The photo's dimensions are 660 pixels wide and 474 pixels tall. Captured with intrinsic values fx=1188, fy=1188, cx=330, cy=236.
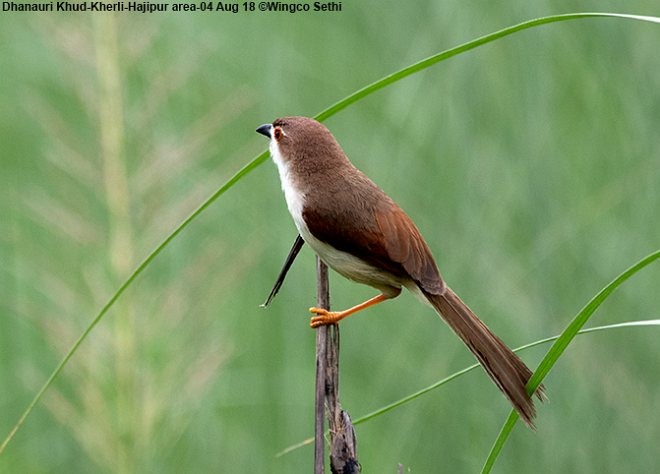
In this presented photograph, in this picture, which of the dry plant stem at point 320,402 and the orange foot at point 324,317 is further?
the orange foot at point 324,317

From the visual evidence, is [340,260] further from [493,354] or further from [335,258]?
[493,354]

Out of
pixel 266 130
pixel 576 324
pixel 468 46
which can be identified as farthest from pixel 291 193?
pixel 576 324

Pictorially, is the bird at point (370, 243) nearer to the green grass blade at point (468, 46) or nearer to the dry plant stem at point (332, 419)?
the dry plant stem at point (332, 419)

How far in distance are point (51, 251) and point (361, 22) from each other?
1.58 meters

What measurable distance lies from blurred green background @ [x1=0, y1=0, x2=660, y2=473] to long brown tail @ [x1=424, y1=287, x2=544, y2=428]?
1101 mm

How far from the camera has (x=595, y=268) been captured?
148 inches

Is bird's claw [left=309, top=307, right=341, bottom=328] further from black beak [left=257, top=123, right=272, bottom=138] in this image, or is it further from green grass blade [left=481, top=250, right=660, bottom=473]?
black beak [left=257, top=123, right=272, bottom=138]

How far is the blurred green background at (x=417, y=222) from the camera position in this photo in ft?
12.2

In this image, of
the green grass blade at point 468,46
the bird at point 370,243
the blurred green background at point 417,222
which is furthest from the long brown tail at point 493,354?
the blurred green background at point 417,222

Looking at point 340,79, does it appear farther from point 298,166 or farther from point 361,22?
point 298,166

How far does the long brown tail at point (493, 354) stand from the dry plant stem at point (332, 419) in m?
0.30

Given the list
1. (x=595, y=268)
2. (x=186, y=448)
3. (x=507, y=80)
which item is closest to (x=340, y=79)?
(x=507, y=80)

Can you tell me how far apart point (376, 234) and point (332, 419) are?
2.18ft

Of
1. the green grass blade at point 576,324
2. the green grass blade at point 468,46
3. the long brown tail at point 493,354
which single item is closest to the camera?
the green grass blade at point 576,324
